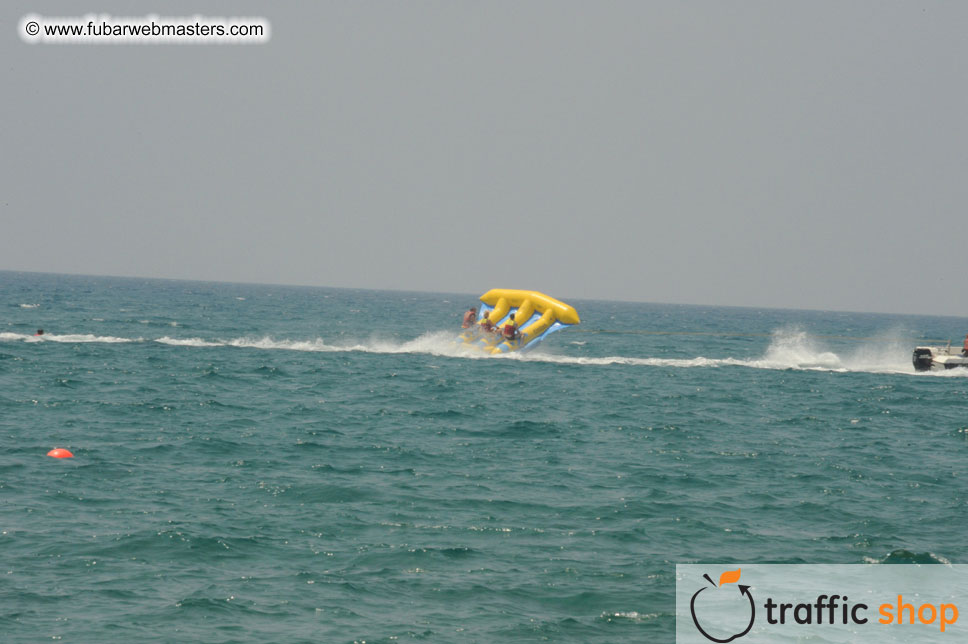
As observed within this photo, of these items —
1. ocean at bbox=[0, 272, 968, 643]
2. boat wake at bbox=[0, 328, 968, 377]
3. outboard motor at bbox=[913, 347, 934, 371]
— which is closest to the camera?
ocean at bbox=[0, 272, 968, 643]

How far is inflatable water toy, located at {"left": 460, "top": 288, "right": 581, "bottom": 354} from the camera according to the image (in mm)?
34906

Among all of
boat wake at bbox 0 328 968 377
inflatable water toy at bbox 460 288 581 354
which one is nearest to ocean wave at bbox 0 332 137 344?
boat wake at bbox 0 328 968 377

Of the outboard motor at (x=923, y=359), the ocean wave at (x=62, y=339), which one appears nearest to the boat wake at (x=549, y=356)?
the ocean wave at (x=62, y=339)

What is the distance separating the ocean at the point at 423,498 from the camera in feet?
34.6

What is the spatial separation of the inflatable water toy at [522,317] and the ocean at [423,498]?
3382mm

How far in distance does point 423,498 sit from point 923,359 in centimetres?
3058

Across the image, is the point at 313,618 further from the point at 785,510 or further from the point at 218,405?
the point at 218,405

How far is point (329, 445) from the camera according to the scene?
19.3 metres

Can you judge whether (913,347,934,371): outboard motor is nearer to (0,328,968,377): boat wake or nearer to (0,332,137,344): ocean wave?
(0,328,968,377): boat wake

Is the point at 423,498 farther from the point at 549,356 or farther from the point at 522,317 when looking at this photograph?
the point at 549,356

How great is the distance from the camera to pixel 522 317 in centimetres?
3566

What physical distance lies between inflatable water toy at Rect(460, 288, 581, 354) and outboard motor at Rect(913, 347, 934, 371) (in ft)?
50.6

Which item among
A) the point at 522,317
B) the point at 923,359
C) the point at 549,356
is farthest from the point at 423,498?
the point at 923,359

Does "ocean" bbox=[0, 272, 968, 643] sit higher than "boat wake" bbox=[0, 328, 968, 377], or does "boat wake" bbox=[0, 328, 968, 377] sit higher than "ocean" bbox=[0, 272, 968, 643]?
"boat wake" bbox=[0, 328, 968, 377]
